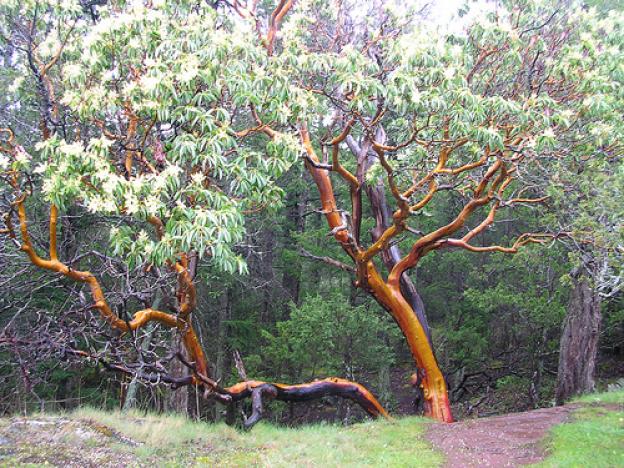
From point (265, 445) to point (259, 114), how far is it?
4163 mm

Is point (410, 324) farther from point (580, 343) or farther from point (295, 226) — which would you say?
point (295, 226)

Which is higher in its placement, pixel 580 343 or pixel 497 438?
pixel 580 343

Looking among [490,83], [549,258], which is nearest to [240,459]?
[490,83]

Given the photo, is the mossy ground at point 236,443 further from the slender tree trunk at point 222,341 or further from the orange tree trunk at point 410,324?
the slender tree trunk at point 222,341

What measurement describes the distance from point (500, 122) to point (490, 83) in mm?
1166

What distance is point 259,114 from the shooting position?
6715mm

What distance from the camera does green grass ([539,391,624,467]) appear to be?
217 inches

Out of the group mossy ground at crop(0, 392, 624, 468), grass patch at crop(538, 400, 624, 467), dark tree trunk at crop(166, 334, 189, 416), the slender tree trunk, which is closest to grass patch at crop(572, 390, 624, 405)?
mossy ground at crop(0, 392, 624, 468)

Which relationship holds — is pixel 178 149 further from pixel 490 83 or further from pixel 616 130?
pixel 616 130

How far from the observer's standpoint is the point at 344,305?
34.3 ft

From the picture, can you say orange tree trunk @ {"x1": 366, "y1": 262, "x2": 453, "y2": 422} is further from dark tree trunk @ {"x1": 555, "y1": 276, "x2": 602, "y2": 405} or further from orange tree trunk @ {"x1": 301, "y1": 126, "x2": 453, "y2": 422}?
dark tree trunk @ {"x1": 555, "y1": 276, "x2": 602, "y2": 405}

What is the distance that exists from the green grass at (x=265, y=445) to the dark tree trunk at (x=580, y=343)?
4198 millimetres

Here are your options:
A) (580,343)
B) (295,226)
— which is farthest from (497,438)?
(295,226)

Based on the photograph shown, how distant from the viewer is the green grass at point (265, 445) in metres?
5.61
